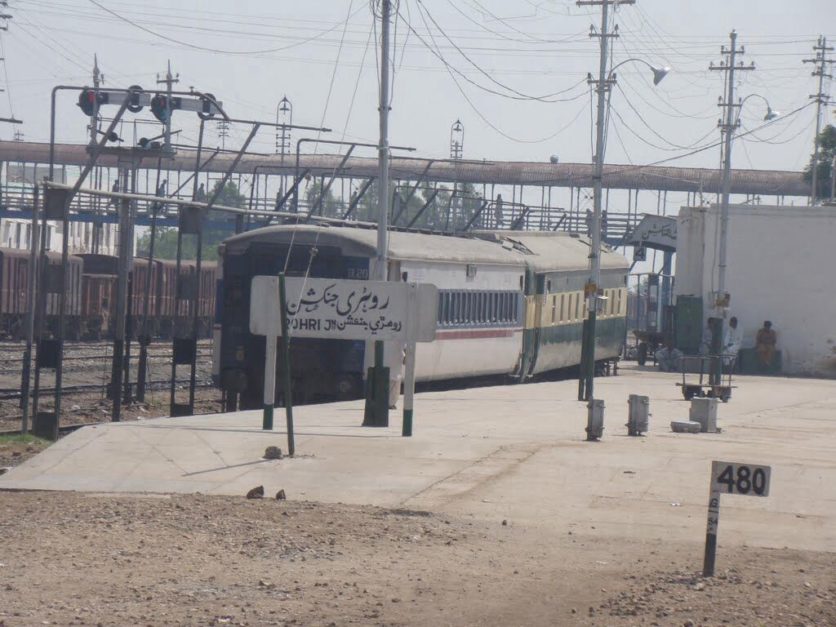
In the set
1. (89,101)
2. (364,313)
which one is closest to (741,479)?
(364,313)

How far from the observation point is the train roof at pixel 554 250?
88.2ft

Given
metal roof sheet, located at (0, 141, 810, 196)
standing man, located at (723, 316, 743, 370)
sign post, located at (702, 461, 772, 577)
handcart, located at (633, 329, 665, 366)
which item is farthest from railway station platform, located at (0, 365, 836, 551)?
metal roof sheet, located at (0, 141, 810, 196)

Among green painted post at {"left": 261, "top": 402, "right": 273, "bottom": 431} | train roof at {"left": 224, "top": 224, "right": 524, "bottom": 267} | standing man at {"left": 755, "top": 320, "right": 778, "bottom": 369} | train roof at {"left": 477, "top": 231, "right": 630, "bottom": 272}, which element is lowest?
green painted post at {"left": 261, "top": 402, "right": 273, "bottom": 431}

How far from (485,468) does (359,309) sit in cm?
276

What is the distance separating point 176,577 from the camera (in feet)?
26.0

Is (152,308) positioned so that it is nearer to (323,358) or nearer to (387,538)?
(323,358)

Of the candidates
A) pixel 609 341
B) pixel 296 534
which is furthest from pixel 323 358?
pixel 609 341

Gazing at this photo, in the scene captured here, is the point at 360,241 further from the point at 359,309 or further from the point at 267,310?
the point at 267,310

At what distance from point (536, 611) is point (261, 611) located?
150 centimetres

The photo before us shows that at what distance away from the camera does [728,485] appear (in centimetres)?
846

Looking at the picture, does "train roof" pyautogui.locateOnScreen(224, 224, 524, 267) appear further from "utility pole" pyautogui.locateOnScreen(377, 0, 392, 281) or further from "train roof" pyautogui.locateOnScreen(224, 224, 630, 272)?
"utility pole" pyautogui.locateOnScreen(377, 0, 392, 281)

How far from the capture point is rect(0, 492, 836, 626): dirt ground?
7.27 meters

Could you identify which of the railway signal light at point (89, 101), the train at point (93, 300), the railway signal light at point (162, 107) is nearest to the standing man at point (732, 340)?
the train at point (93, 300)

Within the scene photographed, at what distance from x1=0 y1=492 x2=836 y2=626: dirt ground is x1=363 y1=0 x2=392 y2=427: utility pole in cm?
501
